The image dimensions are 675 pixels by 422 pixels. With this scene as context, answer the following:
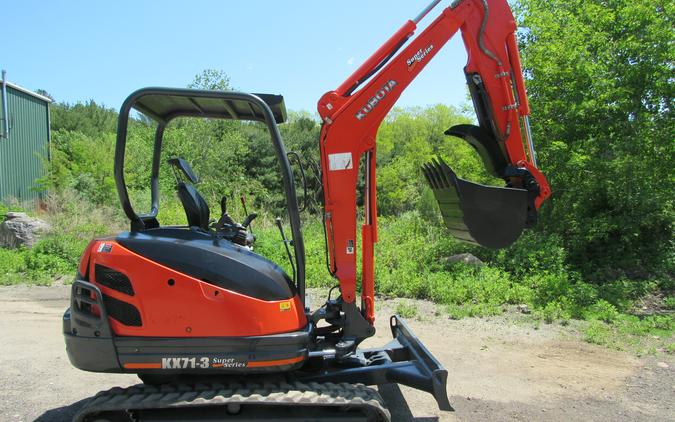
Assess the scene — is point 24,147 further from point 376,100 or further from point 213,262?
point 376,100

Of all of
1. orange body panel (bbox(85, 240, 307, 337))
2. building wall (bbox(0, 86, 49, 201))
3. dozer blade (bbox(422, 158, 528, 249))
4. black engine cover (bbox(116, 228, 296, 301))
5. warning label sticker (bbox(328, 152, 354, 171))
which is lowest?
orange body panel (bbox(85, 240, 307, 337))

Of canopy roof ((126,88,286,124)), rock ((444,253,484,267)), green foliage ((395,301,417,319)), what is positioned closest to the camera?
canopy roof ((126,88,286,124))

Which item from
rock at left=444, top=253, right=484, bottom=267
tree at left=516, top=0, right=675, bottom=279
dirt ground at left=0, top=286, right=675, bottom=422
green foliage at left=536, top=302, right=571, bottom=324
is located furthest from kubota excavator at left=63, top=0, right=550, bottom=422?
tree at left=516, top=0, right=675, bottom=279

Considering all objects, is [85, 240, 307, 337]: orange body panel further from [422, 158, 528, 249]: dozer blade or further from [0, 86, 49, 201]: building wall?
[0, 86, 49, 201]: building wall

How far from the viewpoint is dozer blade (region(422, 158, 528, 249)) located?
375 centimetres

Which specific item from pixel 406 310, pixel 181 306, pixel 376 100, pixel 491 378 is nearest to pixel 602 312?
pixel 406 310

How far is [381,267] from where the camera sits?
380 inches

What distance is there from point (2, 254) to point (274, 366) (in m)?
10.6

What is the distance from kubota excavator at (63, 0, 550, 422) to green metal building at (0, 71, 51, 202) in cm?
1723

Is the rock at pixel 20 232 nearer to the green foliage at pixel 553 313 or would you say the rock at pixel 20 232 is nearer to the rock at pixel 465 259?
the rock at pixel 465 259

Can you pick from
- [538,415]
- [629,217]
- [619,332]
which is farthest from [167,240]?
[629,217]

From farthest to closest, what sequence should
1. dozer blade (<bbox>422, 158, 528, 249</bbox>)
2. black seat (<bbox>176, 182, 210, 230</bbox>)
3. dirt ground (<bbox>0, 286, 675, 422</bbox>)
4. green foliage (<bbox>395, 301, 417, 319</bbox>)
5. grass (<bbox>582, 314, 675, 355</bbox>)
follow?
1. green foliage (<bbox>395, 301, 417, 319</bbox>)
2. grass (<bbox>582, 314, 675, 355</bbox>)
3. dirt ground (<bbox>0, 286, 675, 422</bbox>)
4. dozer blade (<bbox>422, 158, 528, 249</bbox>)
5. black seat (<bbox>176, 182, 210, 230</bbox>)

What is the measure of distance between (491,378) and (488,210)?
2.09 metres

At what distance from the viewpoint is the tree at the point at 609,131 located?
30.2ft
